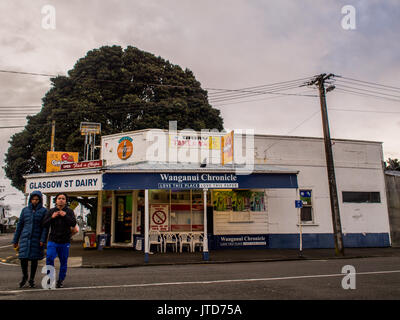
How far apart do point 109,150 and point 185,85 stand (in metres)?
13.2

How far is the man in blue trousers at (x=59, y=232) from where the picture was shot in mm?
7355

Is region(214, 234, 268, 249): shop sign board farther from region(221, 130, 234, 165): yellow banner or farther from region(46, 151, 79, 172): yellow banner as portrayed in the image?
region(46, 151, 79, 172): yellow banner

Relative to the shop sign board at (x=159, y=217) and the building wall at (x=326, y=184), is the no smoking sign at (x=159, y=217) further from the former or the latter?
the building wall at (x=326, y=184)

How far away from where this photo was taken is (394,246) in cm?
2073

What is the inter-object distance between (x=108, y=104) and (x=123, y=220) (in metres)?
10.9

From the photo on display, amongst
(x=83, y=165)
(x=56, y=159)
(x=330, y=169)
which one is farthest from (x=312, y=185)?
(x=56, y=159)

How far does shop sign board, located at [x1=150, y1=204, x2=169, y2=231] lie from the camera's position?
18.1m

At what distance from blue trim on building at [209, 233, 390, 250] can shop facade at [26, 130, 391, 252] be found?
5 cm

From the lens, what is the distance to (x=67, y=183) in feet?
52.3

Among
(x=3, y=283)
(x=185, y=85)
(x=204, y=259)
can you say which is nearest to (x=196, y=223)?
(x=204, y=259)

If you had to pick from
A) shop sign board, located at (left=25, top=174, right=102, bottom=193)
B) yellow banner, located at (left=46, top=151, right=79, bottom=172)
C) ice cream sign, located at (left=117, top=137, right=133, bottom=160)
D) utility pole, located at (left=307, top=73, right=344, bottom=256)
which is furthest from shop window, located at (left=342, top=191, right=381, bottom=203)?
yellow banner, located at (left=46, top=151, right=79, bottom=172)

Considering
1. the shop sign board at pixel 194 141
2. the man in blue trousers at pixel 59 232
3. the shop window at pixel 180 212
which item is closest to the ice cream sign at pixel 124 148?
the shop sign board at pixel 194 141

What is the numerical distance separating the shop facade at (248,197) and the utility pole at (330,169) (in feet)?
4.29
